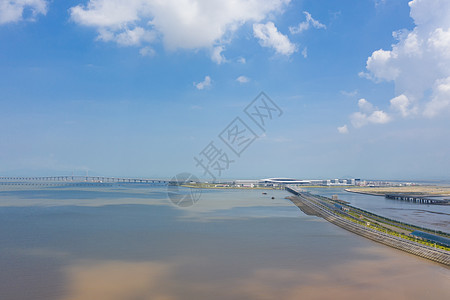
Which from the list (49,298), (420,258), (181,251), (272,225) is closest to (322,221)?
(272,225)

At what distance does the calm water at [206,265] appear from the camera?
364 inches

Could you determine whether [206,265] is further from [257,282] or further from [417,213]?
[417,213]

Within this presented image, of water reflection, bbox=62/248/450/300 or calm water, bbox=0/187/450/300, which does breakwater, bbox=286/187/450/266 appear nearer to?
calm water, bbox=0/187/450/300

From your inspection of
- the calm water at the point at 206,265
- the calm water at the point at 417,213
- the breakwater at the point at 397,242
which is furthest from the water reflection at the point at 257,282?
the calm water at the point at 417,213

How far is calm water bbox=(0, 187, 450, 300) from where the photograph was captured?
923 cm

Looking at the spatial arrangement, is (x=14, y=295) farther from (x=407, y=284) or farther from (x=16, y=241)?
(x=407, y=284)

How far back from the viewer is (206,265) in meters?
11.8

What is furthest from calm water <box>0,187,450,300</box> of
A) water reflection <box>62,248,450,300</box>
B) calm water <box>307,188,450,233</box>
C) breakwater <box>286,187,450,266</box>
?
calm water <box>307,188,450,233</box>

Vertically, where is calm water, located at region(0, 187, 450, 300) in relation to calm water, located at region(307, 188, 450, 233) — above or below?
above

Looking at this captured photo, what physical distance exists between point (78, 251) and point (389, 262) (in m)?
13.2

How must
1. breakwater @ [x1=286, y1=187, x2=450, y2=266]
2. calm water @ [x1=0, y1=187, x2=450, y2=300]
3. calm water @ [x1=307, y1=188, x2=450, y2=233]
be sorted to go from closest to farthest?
1. calm water @ [x1=0, y1=187, x2=450, y2=300]
2. breakwater @ [x1=286, y1=187, x2=450, y2=266]
3. calm water @ [x1=307, y1=188, x2=450, y2=233]

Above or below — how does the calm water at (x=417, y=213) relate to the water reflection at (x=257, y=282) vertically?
below

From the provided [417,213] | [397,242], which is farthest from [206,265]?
[417,213]

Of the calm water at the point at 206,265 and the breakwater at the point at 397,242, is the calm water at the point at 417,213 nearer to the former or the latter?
the breakwater at the point at 397,242
